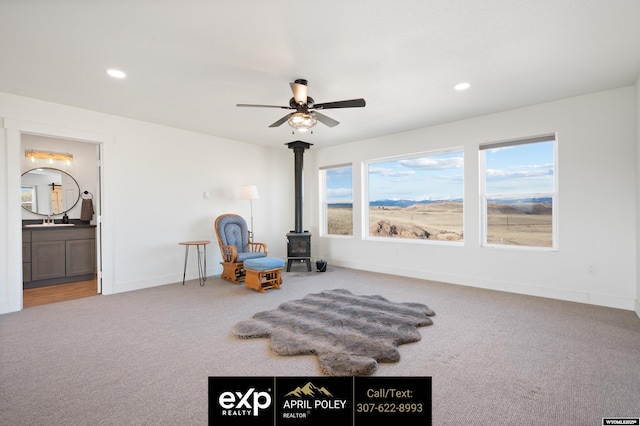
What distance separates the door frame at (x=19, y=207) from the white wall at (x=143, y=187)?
10 millimetres

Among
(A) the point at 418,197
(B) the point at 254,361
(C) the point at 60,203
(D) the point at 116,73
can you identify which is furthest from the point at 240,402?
(C) the point at 60,203

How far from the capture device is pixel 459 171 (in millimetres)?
5031

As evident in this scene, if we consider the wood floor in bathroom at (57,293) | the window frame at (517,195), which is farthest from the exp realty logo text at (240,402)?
the window frame at (517,195)

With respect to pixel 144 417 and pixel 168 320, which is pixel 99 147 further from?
pixel 144 417

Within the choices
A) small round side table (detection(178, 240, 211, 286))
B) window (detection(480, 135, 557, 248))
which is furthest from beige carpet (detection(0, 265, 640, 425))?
small round side table (detection(178, 240, 211, 286))

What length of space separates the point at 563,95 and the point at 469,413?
395 cm

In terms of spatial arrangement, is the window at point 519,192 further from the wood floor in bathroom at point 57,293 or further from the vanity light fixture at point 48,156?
the vanity light fixture at point 48,156

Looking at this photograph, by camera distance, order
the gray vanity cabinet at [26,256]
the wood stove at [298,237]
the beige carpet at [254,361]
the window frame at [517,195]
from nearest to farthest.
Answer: the beige carpet at [254,361]
the window frame at [517,195]
the gray vanity cabinet at [26,256]
the wood stove at [298,237]

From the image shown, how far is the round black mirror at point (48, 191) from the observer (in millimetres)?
5395

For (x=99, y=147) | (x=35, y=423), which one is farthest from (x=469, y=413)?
(x=99, y=147)

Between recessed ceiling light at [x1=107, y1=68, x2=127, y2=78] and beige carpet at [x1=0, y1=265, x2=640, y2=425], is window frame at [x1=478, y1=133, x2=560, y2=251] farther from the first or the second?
recessed ceiling light at [x1=107, y1=68, x2=127, y2=78]

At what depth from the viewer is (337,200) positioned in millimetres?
6676

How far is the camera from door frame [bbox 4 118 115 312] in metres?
3.63

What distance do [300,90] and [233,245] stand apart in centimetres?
310
